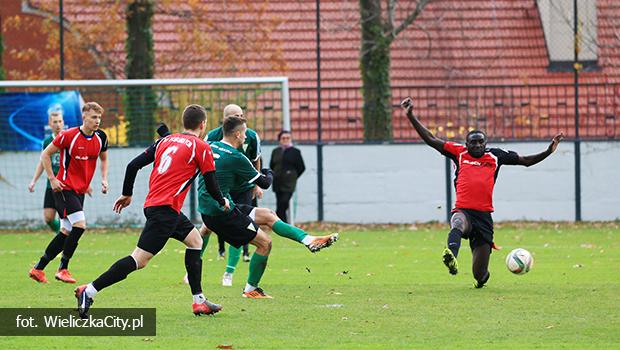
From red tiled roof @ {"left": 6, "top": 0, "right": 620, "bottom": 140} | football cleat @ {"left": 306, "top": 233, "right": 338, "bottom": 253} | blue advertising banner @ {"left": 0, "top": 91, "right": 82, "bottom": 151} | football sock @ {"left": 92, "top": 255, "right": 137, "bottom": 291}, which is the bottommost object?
football sock @ {"left": 92, "top": 255, "right": 137, "bottom": 291}

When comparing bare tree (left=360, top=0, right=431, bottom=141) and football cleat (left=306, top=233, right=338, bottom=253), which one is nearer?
football cleat (left=306, top=233, right=338, bottom=253)

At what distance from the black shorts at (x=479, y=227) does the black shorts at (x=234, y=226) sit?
2.67 m

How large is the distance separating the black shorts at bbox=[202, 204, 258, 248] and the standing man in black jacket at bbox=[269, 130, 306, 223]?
10243mm

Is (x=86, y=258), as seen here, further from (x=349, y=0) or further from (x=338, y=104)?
(x=349, y=0)

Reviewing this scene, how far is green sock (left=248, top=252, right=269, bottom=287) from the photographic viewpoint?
40.1 feet

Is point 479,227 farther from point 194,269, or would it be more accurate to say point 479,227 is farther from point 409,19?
point 409,19

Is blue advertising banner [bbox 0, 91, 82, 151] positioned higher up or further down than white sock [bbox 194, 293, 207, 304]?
higher up

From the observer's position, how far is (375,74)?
26.2 metres

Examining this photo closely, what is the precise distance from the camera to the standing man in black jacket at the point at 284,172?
72.6ft

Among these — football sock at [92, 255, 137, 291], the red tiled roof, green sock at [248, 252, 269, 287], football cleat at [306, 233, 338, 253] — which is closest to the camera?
football sock at [92, 255, 137, 291]

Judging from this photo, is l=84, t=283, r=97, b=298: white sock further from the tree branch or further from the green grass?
the tree branch

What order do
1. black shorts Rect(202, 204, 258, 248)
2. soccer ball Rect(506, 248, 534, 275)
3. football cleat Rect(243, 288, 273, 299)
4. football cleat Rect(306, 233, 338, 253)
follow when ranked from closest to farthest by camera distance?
football cleat Rect(306, 233, 338, 253) → black shorts Rect(202, 204, 258, 248) → football cleat Rect(243, 288, 273, 299) → soccer ball Rect(506, 248, 534, 275)

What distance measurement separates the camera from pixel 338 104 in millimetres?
25203

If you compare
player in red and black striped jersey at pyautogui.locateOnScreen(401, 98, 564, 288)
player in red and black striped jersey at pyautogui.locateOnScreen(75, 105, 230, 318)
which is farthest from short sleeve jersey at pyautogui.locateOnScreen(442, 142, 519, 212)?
player in red and black striped jersey at pyautogui.locateOnScreen(75, 105, 230, 318)
